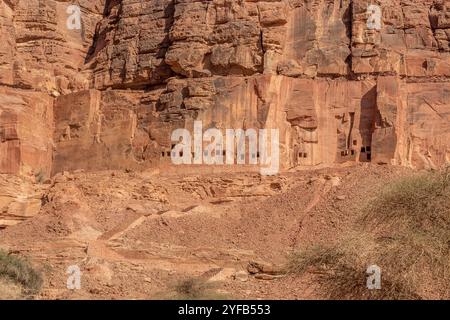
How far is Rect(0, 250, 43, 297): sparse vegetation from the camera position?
32094 millimetres

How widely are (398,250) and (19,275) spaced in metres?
11.7

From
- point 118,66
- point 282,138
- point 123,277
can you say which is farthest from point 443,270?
point 118,66

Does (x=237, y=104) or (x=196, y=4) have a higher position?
(x=196, y=4)

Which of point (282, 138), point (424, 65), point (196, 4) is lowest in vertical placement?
point (282, 138)

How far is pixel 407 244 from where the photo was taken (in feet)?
95.2

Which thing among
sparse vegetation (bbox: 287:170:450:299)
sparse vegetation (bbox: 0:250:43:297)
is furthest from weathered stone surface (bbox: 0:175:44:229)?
sparse vegetation (bbox: 287:170:450:299)

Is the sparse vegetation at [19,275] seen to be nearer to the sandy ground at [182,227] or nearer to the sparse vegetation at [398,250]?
the sandy ground at [182,227]

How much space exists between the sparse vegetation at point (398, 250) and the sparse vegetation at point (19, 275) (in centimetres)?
779

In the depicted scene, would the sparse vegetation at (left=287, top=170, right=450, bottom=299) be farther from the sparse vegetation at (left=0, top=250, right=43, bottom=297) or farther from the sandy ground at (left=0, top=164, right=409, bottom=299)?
the sparse vegetation at (left=0, top=250, right=43, bottom=297)

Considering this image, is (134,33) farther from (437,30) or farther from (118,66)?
(437,30)

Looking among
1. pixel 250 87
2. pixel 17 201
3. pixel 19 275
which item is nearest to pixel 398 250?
pixel 19 275

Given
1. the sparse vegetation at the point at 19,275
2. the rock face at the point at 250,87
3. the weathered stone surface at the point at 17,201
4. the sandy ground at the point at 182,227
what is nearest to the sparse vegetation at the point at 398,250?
the sandy ground at the point at 182,227

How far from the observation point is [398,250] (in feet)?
95.0

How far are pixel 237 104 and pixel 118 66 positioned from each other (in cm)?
888
